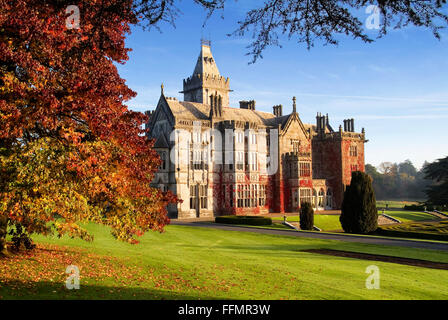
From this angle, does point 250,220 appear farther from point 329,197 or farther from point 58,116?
point 58,116

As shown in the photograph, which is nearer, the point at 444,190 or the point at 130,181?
the point at 130,181

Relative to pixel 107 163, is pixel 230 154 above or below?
above

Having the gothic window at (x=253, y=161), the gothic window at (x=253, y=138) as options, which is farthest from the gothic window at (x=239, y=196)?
the gothic window at (x=253, y=138)

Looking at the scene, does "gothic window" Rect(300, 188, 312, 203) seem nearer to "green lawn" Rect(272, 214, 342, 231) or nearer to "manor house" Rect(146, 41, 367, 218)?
"manor house" Rect(146, 41, 367, 218)

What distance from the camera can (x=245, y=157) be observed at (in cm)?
4947

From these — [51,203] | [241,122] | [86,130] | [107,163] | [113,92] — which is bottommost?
[51,203]

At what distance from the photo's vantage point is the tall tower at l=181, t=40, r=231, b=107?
63.7m

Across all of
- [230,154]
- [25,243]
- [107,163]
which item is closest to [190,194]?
[230,154]

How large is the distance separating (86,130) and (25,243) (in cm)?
553

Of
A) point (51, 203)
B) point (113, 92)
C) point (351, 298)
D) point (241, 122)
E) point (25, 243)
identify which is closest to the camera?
point (51, 203)

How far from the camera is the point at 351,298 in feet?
39.8

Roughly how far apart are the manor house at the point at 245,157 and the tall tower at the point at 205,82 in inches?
37.6

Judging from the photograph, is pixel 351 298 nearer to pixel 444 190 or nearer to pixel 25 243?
pixel 25 243

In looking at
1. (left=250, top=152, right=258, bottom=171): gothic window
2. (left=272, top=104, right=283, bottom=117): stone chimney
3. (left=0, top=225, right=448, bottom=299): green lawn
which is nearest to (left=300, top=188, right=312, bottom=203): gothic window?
(left=250, top=152, right=258, bottom=171): gothic window
